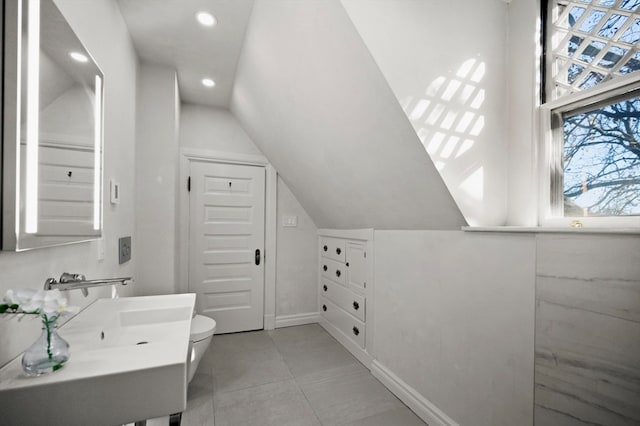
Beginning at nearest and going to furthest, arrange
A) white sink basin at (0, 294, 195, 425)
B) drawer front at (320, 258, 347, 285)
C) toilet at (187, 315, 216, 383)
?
1. white sink basin at (0, 294, 195, 425)
2. toilet at (187, 315, 216, 383)
3. drawer front at (320, 258, 347, 285)

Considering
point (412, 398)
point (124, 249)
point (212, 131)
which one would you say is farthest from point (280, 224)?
point (412, 398)

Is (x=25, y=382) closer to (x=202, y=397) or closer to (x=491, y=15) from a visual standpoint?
(x=202, y=397)

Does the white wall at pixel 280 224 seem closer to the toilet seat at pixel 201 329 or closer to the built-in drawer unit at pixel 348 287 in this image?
the built-in drawer unit at pixel 348 287

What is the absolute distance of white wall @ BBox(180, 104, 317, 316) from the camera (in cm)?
277

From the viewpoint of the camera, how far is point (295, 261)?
3.15 meters

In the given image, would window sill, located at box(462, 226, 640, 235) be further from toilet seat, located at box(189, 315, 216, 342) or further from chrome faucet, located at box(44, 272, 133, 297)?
toilet seat, located at box(189, 315, 216, 342)

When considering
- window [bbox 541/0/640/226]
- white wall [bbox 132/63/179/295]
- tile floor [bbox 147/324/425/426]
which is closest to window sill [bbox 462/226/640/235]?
window [bbox 541/0/640/226]

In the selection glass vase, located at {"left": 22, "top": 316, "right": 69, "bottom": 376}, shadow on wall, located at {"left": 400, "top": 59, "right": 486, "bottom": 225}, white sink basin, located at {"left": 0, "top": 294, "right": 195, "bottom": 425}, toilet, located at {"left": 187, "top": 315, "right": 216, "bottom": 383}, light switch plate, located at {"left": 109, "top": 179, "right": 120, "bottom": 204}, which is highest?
shadow on wall, located at {"left": 400, "top": 59, "right": 486, "bottom": 225}

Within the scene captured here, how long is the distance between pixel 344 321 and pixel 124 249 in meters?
1.93

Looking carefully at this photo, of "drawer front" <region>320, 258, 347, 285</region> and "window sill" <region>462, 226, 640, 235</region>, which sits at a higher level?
"window sill" <region>462, 226, 640, 235</region>

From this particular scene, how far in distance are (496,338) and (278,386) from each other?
4.89 feet

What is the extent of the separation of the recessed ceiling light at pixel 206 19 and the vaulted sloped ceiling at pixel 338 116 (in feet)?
0.75

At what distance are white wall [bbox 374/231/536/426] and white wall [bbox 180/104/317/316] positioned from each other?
1366 mm

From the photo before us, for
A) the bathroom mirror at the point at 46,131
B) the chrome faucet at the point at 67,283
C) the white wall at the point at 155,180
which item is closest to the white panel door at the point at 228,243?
the white wall at the point at 155,180
